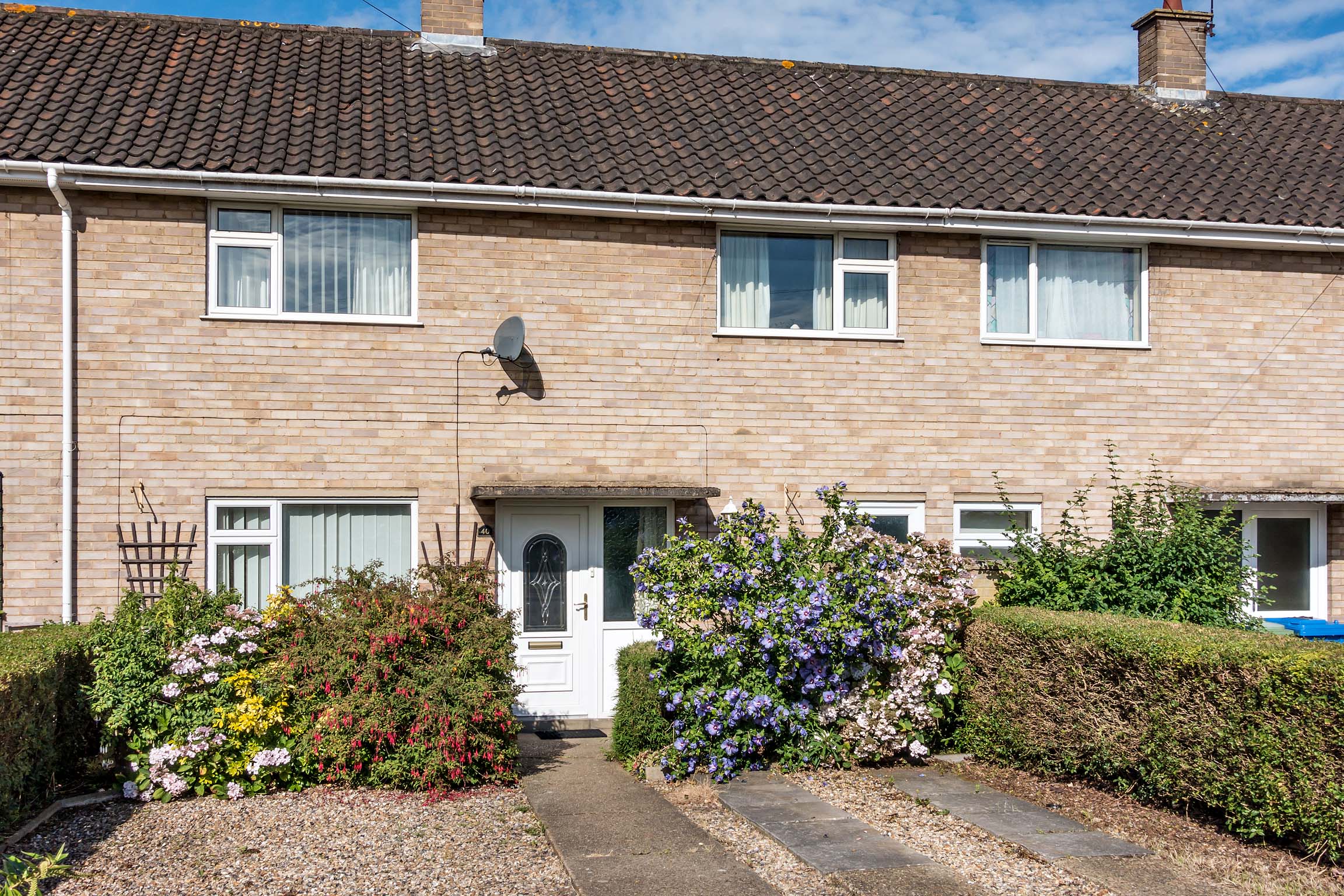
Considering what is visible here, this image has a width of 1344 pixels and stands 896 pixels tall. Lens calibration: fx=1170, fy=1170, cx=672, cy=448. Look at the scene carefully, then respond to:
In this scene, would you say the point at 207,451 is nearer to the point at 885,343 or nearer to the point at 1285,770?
the point at 885,343

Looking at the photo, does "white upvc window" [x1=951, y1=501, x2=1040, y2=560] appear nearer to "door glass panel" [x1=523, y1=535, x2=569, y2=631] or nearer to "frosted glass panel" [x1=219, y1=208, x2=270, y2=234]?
"door glass panel" [x1=523, y1=535, x2=569, y2=631]

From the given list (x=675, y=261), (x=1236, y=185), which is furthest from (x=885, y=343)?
(x=1236, y=185)

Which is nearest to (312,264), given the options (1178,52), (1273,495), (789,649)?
(789,649)

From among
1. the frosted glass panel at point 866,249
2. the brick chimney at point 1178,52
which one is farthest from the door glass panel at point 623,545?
the brick chimney at point 1178,52

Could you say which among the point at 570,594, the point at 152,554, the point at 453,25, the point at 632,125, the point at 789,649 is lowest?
the point at 789,649

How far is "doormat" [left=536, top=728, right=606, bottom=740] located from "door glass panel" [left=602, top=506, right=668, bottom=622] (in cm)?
107

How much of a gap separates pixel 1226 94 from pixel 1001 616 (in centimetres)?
990

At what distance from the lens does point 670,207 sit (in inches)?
448

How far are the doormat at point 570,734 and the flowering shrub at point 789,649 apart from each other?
2.02 meters

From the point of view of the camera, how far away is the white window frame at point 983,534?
11945 mm

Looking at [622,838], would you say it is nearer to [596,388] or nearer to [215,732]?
[215,732]

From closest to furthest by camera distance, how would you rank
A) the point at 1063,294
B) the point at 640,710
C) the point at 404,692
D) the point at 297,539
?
the point at 404,692 → the point at 640,710 → the point at 297,539 → the point at 1063,294

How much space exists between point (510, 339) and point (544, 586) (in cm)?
242

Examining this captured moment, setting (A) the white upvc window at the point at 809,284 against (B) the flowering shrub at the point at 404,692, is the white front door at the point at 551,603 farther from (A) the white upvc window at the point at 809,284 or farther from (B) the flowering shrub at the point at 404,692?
(A) the white upvc window at the point at 809,284
